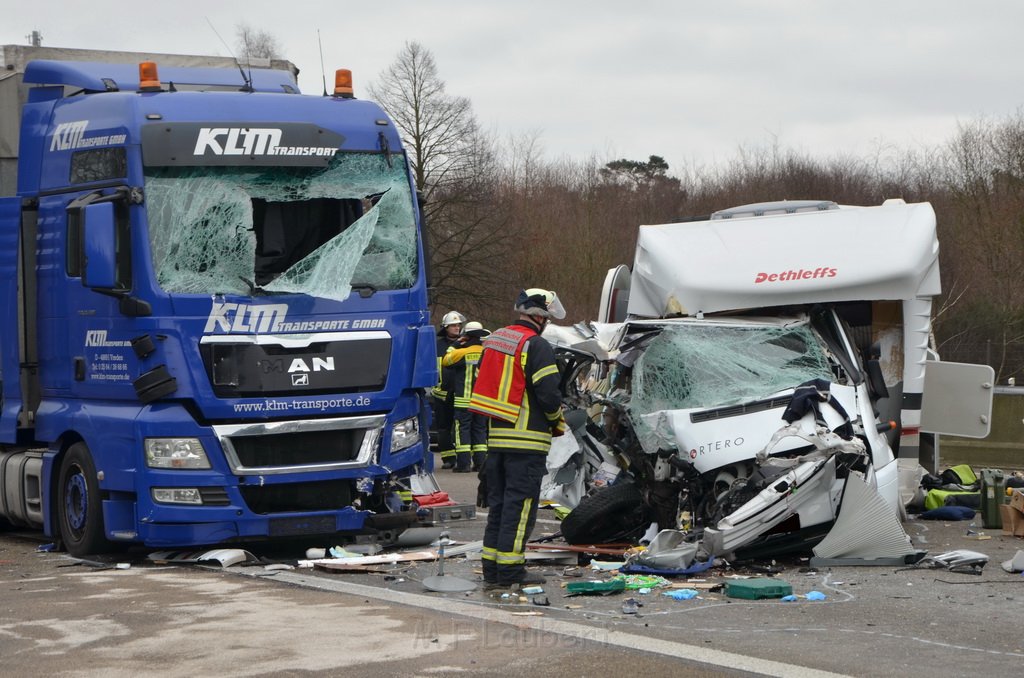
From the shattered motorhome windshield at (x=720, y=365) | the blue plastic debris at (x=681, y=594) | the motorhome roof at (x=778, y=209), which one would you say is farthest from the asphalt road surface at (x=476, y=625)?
the motorhome roof at (x=778, y=209)

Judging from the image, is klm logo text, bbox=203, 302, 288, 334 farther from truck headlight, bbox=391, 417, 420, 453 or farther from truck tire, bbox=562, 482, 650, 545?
truck tire, bbox=562, 482, 650, 545

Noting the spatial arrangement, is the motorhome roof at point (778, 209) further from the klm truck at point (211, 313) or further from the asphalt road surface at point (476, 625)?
the asphalt road surface at point (476, 625)

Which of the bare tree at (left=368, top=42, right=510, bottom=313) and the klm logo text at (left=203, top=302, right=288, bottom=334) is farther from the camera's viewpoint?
the bare tree at (left=368, top=42, right=510, bottom=313)

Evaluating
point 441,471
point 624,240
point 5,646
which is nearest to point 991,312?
point 624,240

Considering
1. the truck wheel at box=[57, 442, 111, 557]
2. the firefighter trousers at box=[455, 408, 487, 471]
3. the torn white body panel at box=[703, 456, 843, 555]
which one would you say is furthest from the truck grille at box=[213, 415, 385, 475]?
the firefighter trousers at box=[455, 408, 487, 471]

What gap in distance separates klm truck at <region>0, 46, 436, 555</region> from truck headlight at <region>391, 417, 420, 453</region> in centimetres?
2

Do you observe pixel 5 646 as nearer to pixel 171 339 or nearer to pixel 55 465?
pixel 171 339

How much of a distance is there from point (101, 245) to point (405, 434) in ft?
8.16

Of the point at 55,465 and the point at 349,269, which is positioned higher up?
the point at 349,269

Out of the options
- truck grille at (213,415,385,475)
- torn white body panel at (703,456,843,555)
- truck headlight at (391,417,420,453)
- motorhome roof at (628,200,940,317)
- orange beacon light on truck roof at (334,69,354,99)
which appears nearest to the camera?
torn white body panel at (703,456,843,555)

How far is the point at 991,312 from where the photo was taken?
3381 centimetres

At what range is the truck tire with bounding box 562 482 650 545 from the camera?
394 inches

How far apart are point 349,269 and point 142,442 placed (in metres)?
1.86

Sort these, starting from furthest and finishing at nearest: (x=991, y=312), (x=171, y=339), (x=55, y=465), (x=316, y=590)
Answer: (x=991, y=312)
(x=55, y=465)
(x=171, y=339)
(x=316, y=590)
